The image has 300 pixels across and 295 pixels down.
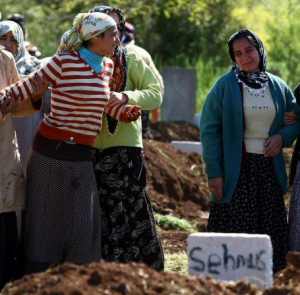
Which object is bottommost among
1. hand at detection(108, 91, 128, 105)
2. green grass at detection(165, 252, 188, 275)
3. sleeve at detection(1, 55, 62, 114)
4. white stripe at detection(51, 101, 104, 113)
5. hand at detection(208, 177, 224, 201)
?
green grass at detection(165, 252, 188, 275)

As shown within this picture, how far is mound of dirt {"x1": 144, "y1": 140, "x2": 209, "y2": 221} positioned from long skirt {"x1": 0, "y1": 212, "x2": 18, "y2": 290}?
20.2 ft

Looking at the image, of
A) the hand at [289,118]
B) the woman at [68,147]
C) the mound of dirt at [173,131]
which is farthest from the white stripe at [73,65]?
the mound of dirt at [173,131]

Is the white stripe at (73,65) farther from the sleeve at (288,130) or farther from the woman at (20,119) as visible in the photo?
the sleeve at (288,130)

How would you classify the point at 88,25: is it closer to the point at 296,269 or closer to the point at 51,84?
the point at 51,84

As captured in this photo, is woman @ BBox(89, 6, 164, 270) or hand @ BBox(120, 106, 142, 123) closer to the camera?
hand @ BBox(120, 106, 142, 123)

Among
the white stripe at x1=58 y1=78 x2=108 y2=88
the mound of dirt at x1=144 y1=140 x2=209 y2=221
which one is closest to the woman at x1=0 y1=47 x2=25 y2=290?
the white stripe at x1=58 y1=78 x2=108 y2=88

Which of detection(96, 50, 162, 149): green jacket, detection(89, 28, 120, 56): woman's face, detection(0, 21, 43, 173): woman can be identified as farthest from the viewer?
detection(0, 21, 43, 173): woman

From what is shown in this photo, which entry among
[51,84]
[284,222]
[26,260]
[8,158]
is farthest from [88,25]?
[284,222]

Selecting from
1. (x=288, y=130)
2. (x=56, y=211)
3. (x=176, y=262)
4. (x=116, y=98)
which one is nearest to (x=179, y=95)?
(x=176, y=262)

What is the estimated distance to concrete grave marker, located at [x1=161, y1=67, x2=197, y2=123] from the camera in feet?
75.2

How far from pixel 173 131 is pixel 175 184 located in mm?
5696

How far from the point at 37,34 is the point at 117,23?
72.6 feet

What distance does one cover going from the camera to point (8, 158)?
296 inches

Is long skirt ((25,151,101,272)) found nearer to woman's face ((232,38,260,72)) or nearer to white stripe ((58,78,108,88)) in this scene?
white stripe ((58,78,108,88))
